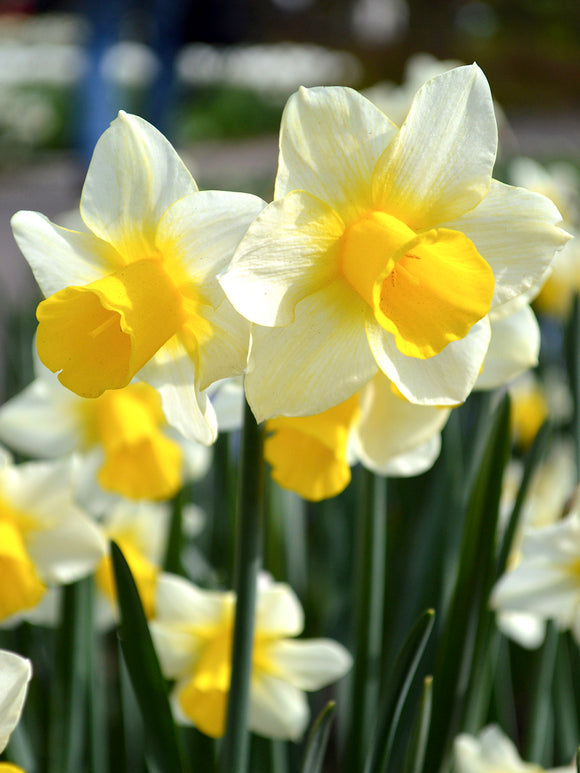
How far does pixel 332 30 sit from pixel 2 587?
19101 millimetres

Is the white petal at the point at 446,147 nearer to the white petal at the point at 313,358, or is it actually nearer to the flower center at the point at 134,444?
the white petal at the point at 313,358

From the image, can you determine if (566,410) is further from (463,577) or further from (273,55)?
(273,55)

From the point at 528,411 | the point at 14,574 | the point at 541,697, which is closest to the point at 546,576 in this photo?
the point at 541,697

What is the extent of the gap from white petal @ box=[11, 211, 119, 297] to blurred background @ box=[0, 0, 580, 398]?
0.79 m

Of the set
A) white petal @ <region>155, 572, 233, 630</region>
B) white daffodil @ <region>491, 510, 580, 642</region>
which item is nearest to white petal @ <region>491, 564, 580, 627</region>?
white daffodil @ <region>491, 510, 580, 642</region>

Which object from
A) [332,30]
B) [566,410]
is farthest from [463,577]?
[332,30]

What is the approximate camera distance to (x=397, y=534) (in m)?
1.22

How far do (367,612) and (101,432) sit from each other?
1.20 feet

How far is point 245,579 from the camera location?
0.52 m

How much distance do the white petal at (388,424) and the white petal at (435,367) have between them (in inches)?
4.3

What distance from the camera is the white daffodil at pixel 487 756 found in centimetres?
71

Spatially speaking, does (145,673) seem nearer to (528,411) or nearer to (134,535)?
(134,535)

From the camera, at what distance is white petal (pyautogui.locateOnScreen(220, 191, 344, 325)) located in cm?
41

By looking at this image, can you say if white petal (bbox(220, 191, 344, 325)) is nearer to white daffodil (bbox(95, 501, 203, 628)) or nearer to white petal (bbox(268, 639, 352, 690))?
white petal (bbox(268, 639, 352, 690))
